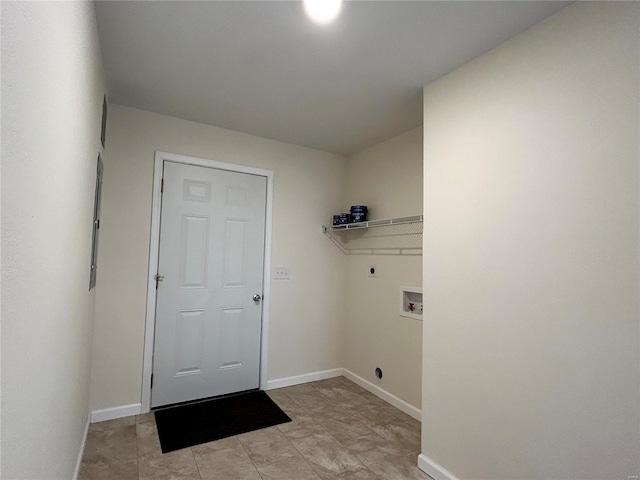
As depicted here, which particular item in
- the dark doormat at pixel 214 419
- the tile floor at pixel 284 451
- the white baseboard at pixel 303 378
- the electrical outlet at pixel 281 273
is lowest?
the tile floor at pixel 284 451

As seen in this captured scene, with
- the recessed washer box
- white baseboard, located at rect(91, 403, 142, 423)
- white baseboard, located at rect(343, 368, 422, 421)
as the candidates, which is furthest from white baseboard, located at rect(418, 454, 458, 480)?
white baseboard, located at rect(91, 403, 142, 423)

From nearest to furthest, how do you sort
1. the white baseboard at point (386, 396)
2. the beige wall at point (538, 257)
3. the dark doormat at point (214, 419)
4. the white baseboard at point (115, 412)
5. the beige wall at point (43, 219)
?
the beige wall at point (43, 219)
the beige wall at point (538, 257)
the dark doormat at point (214, 419)
the white baseboard at point (115, 412)
the white baseboard at point (386, 396)

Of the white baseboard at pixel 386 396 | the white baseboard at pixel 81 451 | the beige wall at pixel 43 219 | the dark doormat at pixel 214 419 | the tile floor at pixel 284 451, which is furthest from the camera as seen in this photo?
the white baseboard at pixel 386 396

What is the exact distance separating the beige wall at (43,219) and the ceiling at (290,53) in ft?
1.17

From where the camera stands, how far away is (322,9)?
155 centimetres

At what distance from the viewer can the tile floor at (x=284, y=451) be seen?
1960mm

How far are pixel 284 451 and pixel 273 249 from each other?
1709mm

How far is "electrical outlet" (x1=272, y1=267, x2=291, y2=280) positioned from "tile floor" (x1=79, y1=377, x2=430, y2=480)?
1172 millimetres

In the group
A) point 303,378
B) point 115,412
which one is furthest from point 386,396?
point 115,412

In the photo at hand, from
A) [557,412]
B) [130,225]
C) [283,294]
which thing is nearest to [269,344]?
[283,294]

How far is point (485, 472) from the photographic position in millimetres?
1716

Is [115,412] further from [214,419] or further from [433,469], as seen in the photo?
[433,469]

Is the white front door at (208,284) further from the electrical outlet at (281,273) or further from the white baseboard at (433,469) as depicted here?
the white baseboard at (433,469)

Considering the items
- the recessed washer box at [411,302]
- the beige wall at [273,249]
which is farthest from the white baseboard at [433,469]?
the beige wall at [273,249]
